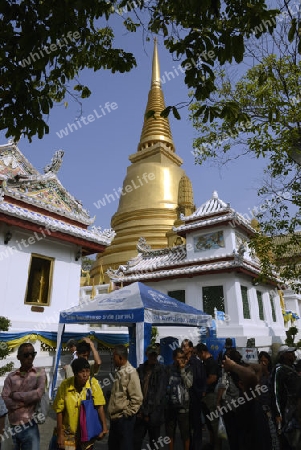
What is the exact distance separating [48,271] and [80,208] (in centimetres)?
298

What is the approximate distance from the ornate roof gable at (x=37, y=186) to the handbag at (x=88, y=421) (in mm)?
Answer: 7805

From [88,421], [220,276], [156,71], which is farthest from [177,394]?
[156,71]

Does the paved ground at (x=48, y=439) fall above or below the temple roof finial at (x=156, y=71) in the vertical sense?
below

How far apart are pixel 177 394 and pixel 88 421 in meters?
1.81

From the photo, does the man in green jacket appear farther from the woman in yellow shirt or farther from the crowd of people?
the woman in yellow shirt

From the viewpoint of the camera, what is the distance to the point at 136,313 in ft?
24.2

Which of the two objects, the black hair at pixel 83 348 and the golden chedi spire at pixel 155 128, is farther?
the golden chedi spire at pixel 155 128

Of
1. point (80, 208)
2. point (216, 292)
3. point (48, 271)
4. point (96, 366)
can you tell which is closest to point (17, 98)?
point (96, 366)

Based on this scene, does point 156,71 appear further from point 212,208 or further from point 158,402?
point 158,402

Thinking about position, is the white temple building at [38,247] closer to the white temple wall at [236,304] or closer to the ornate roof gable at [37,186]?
the ornate roof gable at [37,186]

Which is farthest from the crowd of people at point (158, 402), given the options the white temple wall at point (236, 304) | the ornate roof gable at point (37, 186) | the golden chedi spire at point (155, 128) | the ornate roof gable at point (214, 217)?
the golden chedi spire at point (155, 128)

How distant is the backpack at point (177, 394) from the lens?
15.6ft

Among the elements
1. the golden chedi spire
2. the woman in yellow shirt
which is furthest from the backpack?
the golden chedi spire

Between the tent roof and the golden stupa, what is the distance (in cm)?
1306
